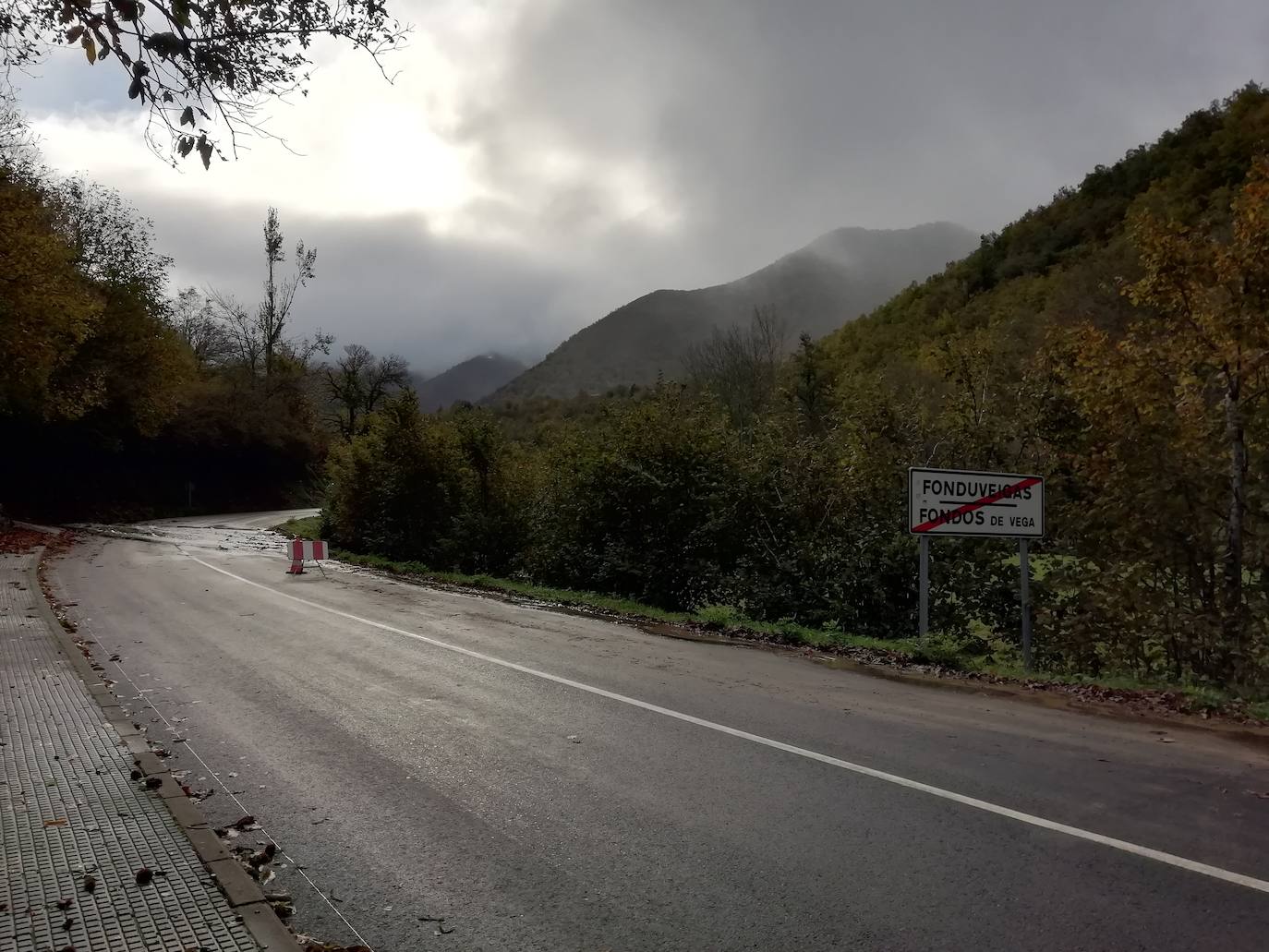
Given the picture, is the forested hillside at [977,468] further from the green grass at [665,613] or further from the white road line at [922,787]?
the white road line at [922,787]

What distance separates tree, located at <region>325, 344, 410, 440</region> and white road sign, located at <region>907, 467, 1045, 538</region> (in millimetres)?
50910

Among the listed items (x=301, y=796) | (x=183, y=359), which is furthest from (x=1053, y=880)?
(x=183, y=359)

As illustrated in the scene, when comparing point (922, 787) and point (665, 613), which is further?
point (665, 613)

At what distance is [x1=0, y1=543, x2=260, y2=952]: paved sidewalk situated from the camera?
12.4ft

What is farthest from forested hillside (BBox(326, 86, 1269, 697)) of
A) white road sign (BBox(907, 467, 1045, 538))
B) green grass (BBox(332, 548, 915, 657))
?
white road sign (BBox(907, 467, 1045, 538))

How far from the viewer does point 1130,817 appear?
17.2 feet

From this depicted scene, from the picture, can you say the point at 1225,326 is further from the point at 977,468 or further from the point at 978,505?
the point at 977,468

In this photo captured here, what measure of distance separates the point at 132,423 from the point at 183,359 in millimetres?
4464

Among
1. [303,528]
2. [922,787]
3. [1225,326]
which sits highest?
[1225,326]

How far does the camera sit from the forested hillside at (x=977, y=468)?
10.1 meters

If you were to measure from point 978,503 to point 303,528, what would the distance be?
33.4 metres

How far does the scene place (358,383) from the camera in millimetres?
59906

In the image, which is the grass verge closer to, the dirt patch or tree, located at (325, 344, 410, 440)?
the dirt patch

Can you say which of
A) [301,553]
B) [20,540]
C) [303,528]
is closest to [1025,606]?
[301,553]
